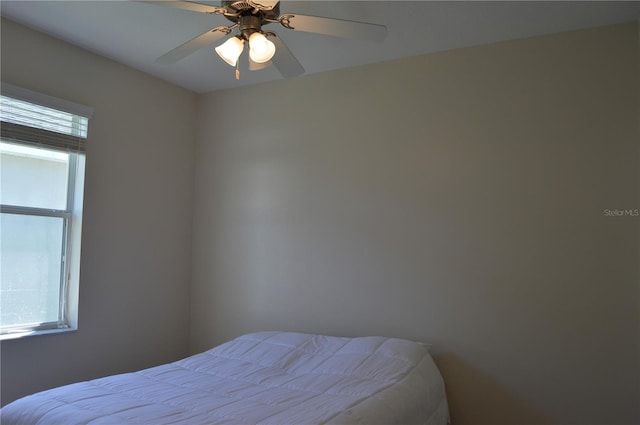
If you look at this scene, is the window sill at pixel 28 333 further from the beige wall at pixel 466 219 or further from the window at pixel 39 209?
the beige wall at pixel 466 219

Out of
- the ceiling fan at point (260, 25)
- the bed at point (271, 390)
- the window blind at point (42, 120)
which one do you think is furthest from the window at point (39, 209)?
the ceiling fan at point (260, 25)

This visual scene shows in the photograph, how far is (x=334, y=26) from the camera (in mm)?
1913

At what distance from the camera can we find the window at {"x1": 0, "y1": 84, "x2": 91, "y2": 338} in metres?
2.70

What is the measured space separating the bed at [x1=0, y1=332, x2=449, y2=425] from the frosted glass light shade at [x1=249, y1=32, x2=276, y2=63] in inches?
57.4

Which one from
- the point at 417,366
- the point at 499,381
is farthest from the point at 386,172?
the point at 499,381

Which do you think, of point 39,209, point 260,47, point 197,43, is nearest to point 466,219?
point 260,47

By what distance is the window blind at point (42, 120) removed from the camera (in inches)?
104

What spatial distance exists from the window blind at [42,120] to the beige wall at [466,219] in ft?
3.70

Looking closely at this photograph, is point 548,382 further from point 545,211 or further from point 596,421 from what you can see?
point 545,211

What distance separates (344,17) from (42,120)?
1892 millimetres

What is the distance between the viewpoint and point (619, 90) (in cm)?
257

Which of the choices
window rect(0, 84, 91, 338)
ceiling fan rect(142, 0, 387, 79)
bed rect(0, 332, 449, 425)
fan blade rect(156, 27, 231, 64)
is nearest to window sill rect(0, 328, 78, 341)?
window rect(0, 84, 91, 338)

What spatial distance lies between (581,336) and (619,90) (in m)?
1.36

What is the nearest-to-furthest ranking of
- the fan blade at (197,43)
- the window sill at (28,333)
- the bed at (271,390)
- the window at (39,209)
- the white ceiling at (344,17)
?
the bed at (271,390) → the fan blade at (197,43) → the white ceiling at (344,17) → the window sill at (28,333) → the window at (39,209)
